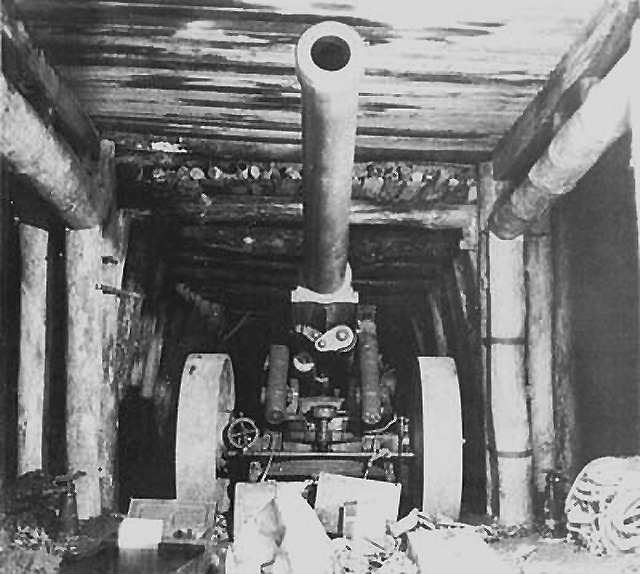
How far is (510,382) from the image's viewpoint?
5.46 metres

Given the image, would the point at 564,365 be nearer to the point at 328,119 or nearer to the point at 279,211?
the point at 279,211

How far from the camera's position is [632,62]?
2996mm

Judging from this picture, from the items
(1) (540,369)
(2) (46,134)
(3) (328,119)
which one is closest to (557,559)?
(1) (540,369)

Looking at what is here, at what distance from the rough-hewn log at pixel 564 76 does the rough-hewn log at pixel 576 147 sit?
0.20 metres

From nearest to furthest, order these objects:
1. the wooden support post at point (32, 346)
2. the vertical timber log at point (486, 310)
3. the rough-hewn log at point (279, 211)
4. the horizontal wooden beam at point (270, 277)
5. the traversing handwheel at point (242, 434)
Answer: the wooden support post at point (32, 346) < the vertical timber log at point (486, 310) < the traversing handwheel at point (242, 434) < the rough-hewn log at point (279, 211) < the horizontal wooden beam at point (270, 277)

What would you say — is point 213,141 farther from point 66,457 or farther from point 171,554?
point 171,554

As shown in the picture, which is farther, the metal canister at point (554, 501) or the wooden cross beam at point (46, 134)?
the metal canister at point (554, 501)

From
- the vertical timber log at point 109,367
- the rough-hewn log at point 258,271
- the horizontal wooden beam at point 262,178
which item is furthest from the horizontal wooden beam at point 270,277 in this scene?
the vertical timber log at point 109,367

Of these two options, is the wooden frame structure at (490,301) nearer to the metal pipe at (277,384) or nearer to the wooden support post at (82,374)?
the wooden support post at (82,374)

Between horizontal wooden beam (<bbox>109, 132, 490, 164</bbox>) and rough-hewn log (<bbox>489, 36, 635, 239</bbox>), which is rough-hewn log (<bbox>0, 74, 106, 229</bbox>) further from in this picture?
rough-hewn log (<bbox>489, 36, 635, 239</bbox>)

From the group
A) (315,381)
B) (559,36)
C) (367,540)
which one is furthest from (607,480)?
(315,381)

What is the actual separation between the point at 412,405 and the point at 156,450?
8.02 feet

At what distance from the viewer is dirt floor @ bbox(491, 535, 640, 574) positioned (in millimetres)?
3395

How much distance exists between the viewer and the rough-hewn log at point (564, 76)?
338 cm
